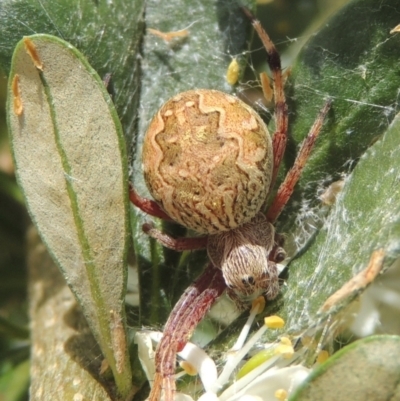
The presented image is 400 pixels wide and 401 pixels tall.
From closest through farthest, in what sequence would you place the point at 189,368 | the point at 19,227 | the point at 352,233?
the point at 352,233 → the point at 189,368 → the point at 19,227

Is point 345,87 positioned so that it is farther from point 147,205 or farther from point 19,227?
point 19,227

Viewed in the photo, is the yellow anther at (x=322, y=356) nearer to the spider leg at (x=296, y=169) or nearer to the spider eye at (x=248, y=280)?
the spider eye at (x=248, y=280)

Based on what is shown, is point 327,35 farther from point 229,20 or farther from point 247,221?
point 247,221

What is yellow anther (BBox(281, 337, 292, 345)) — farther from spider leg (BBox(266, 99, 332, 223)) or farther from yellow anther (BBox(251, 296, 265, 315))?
spider leg (BBox(266, 99, 332, 223))

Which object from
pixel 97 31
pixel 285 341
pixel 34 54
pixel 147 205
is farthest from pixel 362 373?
pixel 97 31

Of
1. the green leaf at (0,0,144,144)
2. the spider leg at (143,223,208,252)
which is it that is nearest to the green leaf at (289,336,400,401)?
the spider leg at (143,223,208,252)

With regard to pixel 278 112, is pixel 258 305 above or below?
below

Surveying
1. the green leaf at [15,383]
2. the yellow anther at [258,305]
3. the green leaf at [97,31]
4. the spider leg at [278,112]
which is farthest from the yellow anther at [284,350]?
the green leaf at [15,383]
